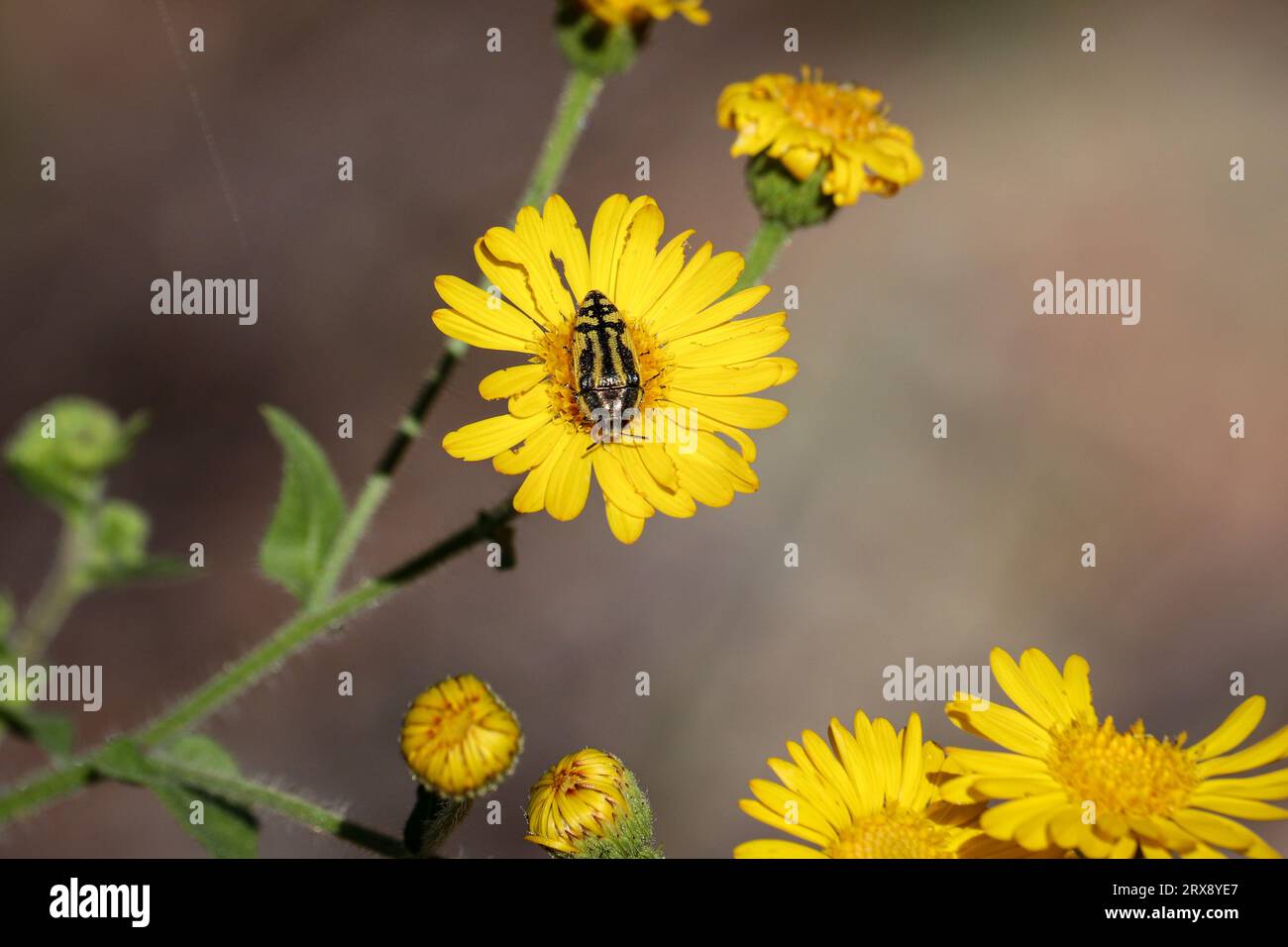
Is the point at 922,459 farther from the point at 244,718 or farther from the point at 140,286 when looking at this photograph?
the point at 140,286

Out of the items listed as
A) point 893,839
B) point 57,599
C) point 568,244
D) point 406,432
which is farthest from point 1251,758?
point 57,599

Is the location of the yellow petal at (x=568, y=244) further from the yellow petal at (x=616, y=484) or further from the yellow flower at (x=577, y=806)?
the yellow flower at (x=577, y=806)

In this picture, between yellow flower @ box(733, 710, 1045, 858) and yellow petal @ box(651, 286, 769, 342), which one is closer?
yellow flower @ box(733, 710, 1045, 858)

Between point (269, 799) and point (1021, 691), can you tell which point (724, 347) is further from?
point (269, 799)

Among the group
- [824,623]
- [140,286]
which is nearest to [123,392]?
[140,286]

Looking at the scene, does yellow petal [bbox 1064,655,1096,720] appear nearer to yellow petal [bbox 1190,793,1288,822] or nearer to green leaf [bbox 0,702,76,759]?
yellow petal [bbox 1190,793,1288,822]

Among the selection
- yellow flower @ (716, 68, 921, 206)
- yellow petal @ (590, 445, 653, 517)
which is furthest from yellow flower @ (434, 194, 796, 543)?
yellow flower @ (716, 68, 921, 206)
